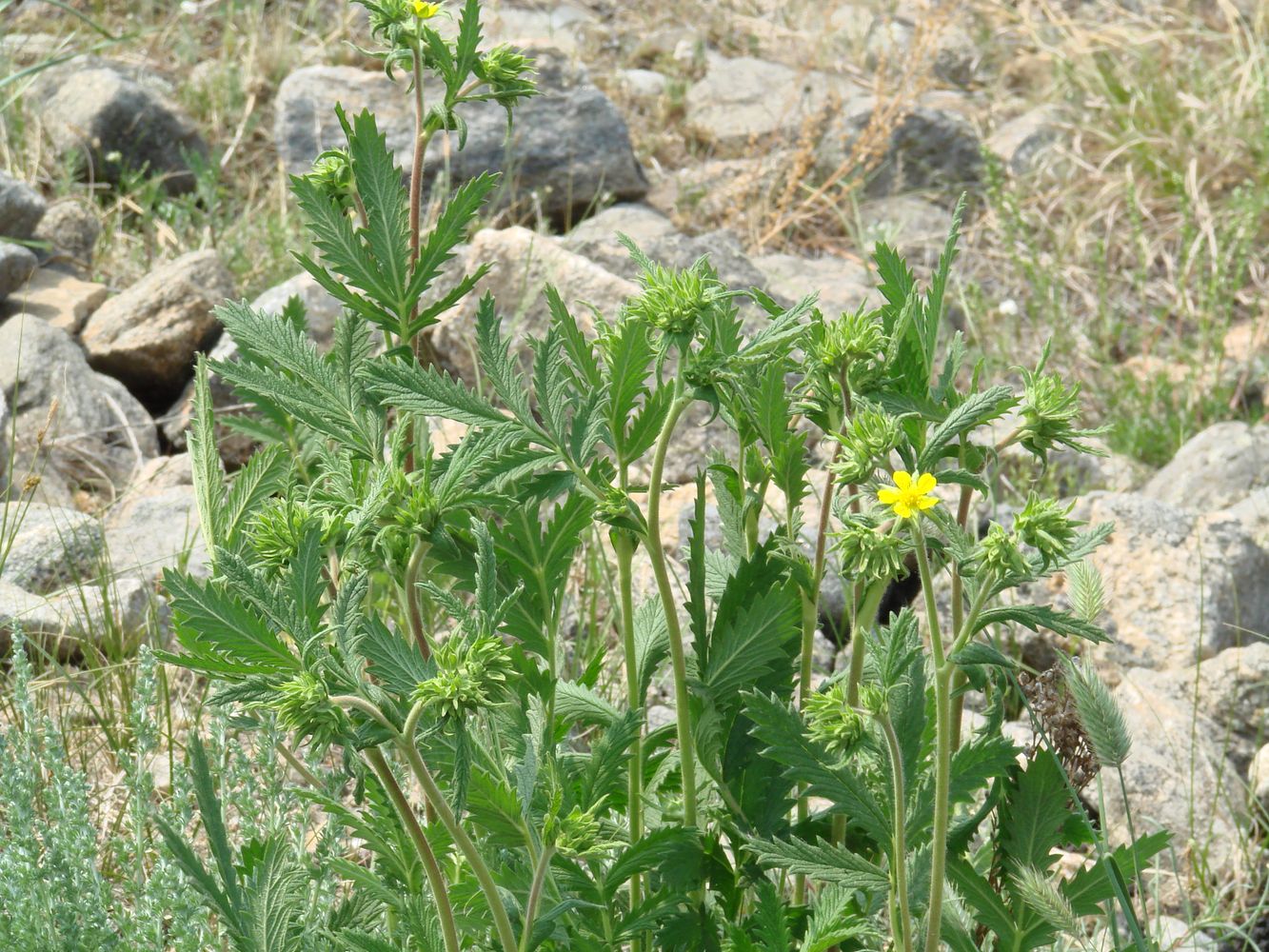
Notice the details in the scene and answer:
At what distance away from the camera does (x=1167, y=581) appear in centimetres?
335

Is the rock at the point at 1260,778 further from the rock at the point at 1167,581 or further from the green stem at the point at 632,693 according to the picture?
the green stem at the point at 632,693

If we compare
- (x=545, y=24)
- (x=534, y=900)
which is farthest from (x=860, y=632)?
(x=545, y=24)

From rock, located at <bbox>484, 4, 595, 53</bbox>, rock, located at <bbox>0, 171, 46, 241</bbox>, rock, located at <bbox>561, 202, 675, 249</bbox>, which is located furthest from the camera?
rock, located at <bbox>484, 4, 595, 53</bbox>

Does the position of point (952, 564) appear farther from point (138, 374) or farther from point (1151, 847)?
point (138, 374)

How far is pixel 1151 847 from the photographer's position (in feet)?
5.03

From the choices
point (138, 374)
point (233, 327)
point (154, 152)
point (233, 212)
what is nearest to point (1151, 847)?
point (233, 327)

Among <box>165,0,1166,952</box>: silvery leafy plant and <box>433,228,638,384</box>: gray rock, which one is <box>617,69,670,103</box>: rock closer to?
<box>433,228,638,384</box>: gray rock

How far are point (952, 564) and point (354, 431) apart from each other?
0.63 metres

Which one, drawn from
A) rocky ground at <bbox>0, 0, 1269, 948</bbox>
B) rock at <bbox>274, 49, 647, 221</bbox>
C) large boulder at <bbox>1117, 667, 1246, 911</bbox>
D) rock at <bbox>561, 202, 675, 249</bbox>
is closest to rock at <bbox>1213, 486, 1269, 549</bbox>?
rocky ground at <bbox>0, 0, 1269, 948</bbox>

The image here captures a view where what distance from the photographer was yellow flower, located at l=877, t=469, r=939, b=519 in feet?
3.88

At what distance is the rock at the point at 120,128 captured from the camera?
16.8ft

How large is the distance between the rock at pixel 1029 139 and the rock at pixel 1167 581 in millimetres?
2998

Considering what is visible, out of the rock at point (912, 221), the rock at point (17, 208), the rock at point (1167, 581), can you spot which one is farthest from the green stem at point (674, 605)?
the rock at point (912, 221)

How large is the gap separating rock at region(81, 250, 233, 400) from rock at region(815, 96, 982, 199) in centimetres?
288
